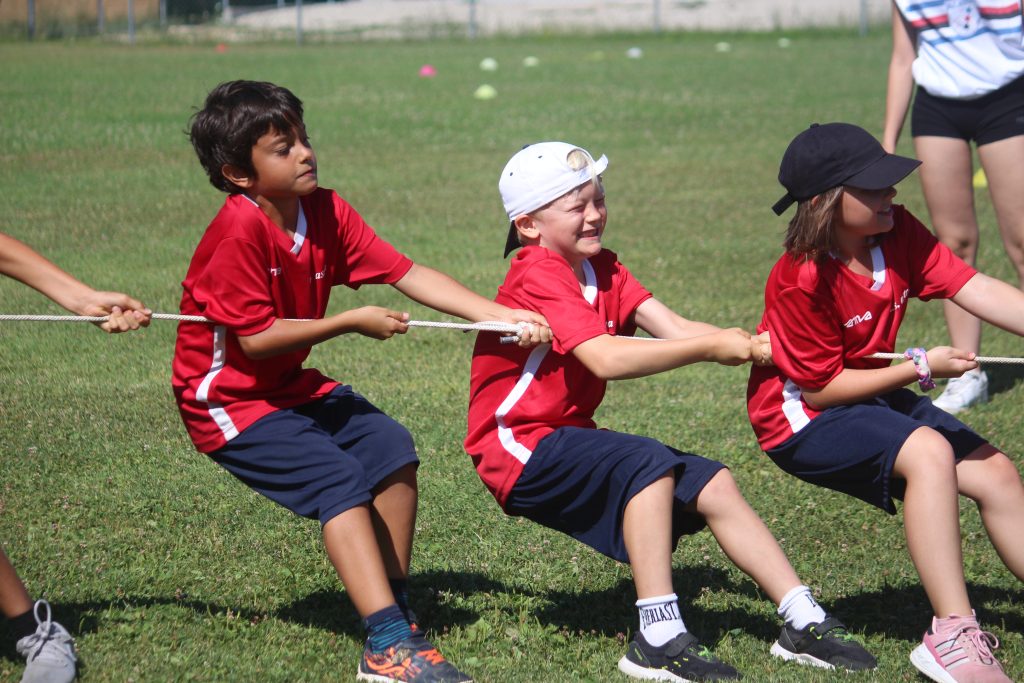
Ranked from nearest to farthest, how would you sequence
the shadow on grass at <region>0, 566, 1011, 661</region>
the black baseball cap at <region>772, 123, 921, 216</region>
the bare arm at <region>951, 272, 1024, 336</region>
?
1. the black baseball cap at <region>772, 123, 921, 216</region>
2. the bare arm at <region>951, 272, 1024, 336</region>
3. the shadow on grass at <region>0, 566, 1011, 661</region>

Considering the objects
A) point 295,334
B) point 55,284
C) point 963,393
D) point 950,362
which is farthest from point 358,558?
point 963,393

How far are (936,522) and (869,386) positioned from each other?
1.40 feet

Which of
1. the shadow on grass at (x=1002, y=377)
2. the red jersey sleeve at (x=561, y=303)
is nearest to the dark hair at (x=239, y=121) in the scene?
the red jersey sleeve at (x=561, y=303)

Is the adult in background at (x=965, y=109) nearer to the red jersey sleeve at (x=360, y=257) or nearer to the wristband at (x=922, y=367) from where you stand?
the wristband at (x=922, y=367)

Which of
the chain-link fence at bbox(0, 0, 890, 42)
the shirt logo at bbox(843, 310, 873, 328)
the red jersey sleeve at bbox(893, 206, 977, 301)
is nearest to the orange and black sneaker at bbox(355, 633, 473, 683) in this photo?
the shirt logo at bbox(843, 310, 873, 328)

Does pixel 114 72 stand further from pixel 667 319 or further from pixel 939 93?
pixel 667 319

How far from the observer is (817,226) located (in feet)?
12.8

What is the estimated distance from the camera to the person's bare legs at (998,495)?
3855mm

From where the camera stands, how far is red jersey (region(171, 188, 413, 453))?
150 inches

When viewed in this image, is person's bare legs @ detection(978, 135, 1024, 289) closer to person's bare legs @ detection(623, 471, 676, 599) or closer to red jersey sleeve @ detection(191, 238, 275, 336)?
person's bare legs @ detection(623, 471, 676, 599)

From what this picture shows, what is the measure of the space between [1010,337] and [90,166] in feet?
31.1

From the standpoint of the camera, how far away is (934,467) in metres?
3.71

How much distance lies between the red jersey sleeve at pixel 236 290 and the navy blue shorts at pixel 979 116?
3725 mm

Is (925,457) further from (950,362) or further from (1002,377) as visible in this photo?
(1002,377)
